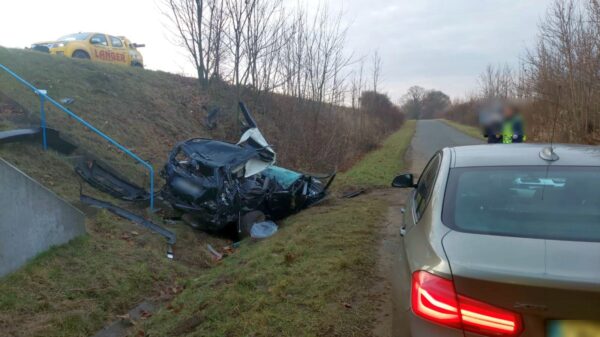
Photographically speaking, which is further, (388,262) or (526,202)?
(388,262)

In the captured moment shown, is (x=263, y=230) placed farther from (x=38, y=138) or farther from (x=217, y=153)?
(x=38, y=138)

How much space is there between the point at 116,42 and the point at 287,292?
58.1 feet

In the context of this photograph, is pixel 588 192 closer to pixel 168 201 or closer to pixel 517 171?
pixel 517 171

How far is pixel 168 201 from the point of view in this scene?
28.0 feet

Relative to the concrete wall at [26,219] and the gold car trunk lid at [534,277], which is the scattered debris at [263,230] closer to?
the concrete wall at [26,219]

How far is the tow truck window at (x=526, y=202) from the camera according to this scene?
2598 millimetres

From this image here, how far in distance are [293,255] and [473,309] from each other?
3.96 metres

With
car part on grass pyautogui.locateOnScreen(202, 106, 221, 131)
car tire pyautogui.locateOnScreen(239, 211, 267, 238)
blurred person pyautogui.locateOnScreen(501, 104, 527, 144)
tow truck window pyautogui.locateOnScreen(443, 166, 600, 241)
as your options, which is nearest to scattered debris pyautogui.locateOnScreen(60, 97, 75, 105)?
car part on grass pyautogui.locateOnScreen(202, 106, 221, 131)

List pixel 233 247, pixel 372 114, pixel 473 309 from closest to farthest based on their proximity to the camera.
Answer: pixel 473 309
pixel 233 247
pixel 372 114

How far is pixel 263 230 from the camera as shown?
8.20 m

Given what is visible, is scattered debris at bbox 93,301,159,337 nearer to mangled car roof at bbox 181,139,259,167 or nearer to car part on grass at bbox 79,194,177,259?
car part on grass at bbox 79,194,177,259

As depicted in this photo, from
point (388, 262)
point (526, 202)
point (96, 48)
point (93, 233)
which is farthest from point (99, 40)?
point (526, 202)

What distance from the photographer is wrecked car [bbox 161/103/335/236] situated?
7980mm

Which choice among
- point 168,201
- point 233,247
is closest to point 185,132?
point 168,201
